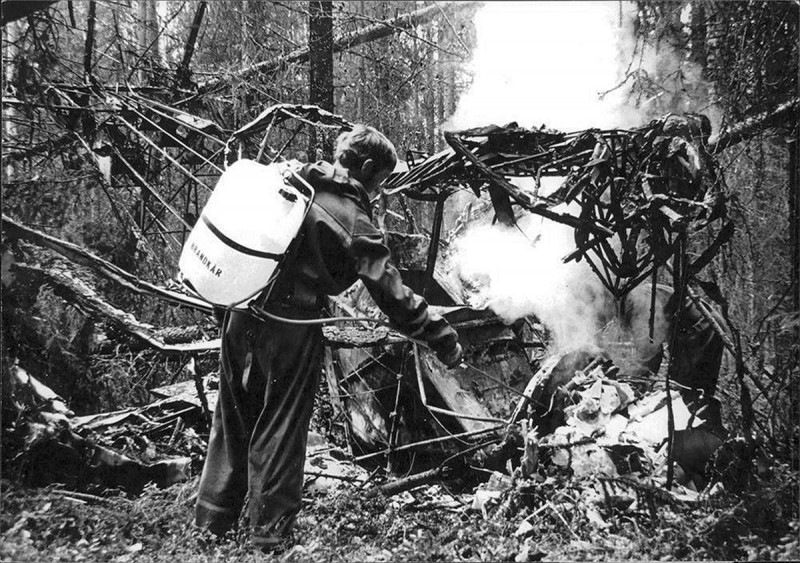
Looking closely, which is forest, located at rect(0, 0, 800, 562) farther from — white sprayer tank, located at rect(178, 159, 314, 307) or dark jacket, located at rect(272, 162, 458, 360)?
dark jacket, located at rect(272, 162, 458, 360)

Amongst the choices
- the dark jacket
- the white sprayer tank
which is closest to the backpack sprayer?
the white sprayer tank

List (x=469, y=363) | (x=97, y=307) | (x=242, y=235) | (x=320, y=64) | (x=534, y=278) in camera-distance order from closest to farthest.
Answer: (x=242, y=235)
(x=97, y=307)
(x=469, y=363)
(x=534, y=278)
(x=320, y=64)

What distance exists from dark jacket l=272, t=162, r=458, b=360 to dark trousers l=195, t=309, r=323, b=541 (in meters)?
0.18

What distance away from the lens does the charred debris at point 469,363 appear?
Result: 3.62 metres

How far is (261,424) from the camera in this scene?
9.41 ft

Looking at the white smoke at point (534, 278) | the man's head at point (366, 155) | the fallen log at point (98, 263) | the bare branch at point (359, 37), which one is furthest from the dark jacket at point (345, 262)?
the bare branch at point (359, 37)

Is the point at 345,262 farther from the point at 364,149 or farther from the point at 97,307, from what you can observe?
the point at 97,307

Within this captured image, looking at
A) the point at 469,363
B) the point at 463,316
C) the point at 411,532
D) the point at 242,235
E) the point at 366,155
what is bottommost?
the point at 411,532

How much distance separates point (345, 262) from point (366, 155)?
0.60 meters

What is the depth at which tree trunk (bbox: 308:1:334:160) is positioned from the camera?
20.7ft

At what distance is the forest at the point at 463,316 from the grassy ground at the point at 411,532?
0.06 ft

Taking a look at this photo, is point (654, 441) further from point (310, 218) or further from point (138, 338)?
point (138, 338)

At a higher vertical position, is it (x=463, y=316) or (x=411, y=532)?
(x=463, y=316)

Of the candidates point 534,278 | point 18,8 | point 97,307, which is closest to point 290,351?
point 97,307
